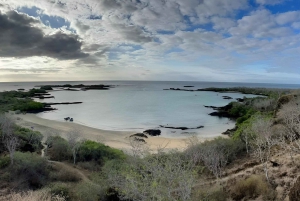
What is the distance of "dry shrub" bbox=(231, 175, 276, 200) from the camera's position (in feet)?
50.3

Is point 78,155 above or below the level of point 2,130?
→ below

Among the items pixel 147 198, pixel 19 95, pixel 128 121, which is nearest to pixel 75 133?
pixel 147 198

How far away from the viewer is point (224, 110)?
7081 centimetres

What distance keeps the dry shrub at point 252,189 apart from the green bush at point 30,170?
49.5 ft

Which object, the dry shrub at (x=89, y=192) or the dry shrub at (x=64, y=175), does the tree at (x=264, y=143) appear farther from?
the dry shrub at (x=64, y=175)

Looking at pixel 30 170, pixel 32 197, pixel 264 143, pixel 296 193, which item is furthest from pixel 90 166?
pixel 296 193

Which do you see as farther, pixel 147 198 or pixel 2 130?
pixel 2 130

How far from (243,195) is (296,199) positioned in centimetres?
428

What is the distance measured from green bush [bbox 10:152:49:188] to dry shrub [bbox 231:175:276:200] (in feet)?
49.5

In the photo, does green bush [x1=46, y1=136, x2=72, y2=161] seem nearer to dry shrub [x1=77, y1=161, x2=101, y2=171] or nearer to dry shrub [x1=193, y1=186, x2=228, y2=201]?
dry shrub [x1=77, y1=161, x2=101, y2=171]

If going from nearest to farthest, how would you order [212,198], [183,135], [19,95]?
[212,198], [183,135], [19,95]

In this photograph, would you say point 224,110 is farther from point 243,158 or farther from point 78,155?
point 78,155

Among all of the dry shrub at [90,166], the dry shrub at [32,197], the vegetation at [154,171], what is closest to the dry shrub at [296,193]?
the vegetation at [154,171]

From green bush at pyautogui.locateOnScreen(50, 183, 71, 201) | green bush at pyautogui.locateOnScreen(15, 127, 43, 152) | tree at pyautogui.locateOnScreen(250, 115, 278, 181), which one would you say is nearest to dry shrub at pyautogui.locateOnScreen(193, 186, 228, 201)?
tree at pyautogui.locateOnScreen(250, 115, 278, 181)
